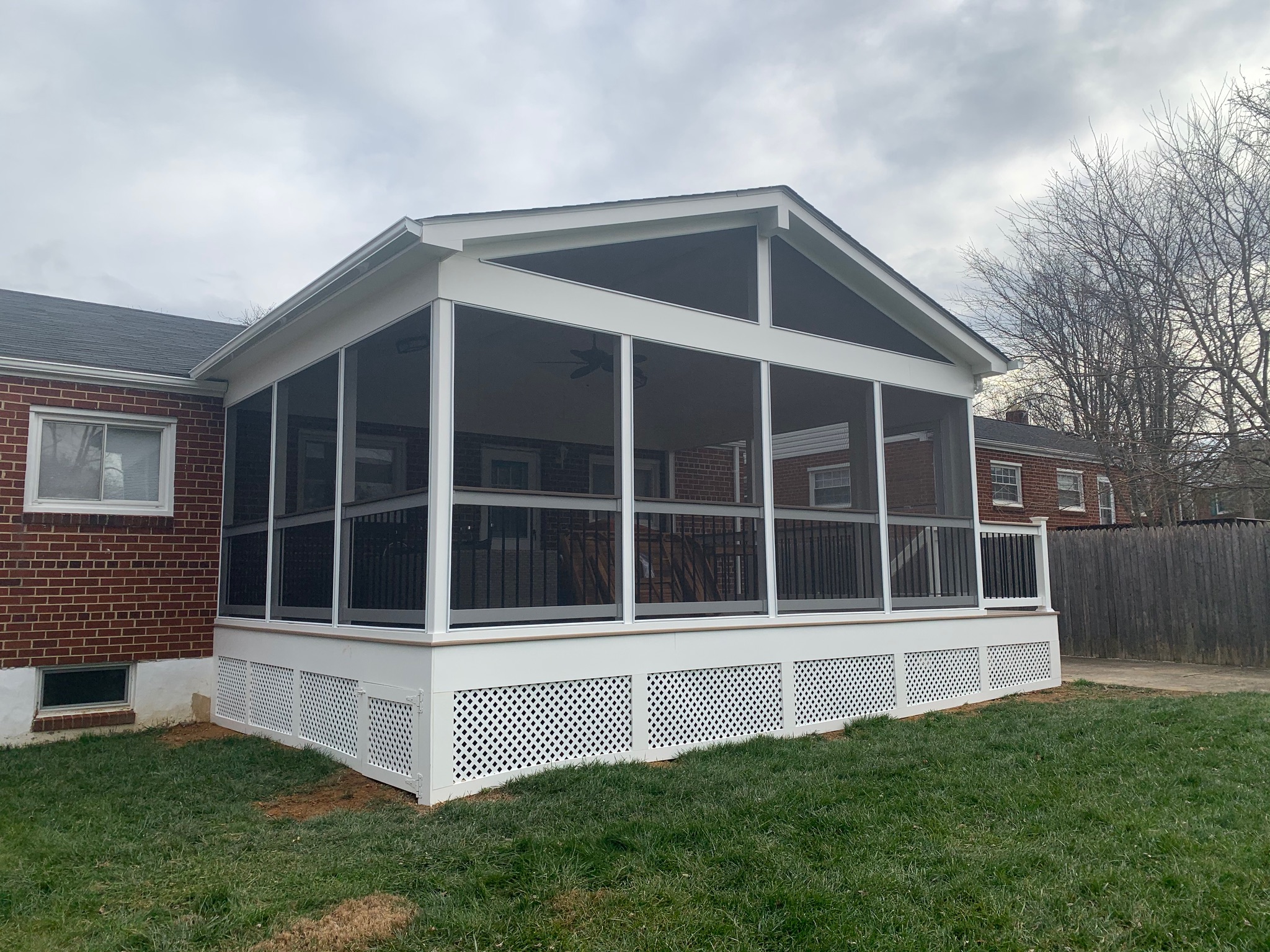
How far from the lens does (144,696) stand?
8398 millimetres

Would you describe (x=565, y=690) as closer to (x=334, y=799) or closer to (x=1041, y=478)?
(x=334, y=799)

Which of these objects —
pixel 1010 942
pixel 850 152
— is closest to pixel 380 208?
pixel 850 152

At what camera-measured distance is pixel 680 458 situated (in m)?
13.7

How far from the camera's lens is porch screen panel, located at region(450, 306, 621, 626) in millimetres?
6590

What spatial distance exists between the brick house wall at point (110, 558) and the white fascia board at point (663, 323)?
4.30 meters

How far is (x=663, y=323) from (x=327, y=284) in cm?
255

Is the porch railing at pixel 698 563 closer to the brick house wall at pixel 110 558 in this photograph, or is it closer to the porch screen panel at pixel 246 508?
the porch screen panel at pixel 246 508

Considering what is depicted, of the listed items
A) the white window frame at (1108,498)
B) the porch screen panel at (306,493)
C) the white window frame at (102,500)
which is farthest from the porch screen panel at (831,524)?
the white window frame at (1108,498)

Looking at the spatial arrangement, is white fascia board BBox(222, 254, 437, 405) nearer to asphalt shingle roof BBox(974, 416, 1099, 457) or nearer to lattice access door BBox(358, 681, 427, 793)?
lattice access door BBox(358, 681, 427, 793)

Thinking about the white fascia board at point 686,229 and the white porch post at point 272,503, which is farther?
the white porch post at point 272,503

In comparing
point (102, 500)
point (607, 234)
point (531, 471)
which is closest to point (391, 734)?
point (607, 234)

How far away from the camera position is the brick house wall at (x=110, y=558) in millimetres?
7877

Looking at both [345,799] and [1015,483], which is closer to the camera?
[345,799]

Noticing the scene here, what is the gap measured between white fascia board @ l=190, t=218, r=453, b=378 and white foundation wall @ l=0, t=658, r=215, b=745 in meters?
2.88
